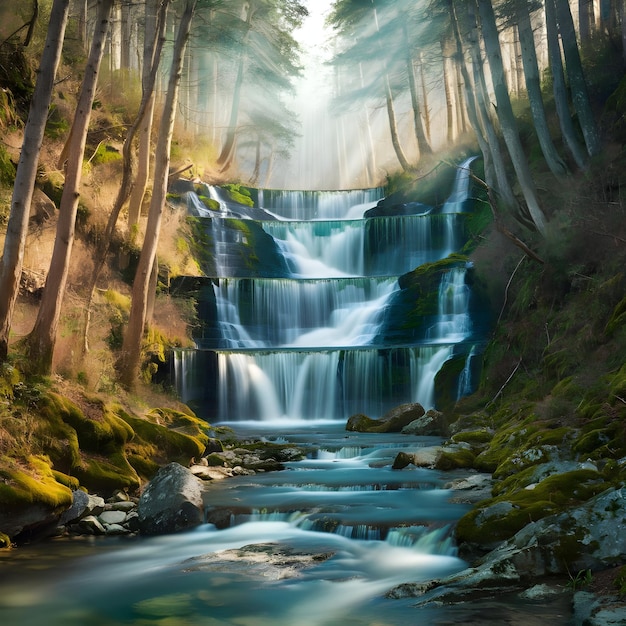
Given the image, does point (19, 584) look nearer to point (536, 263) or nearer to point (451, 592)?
point (451, 592)

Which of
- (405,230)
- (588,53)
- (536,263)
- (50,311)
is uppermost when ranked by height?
(588,53)

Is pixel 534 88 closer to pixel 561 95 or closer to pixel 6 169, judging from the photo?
pixel 561 95

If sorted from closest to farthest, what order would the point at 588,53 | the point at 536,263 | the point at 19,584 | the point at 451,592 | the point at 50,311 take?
the point at 451,592, the point at 19,584, the point at 50,311, the point at 536,263, the point at 588,53

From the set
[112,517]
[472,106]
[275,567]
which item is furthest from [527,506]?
[472,106]

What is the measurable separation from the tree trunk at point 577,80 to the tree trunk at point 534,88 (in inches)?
31.9

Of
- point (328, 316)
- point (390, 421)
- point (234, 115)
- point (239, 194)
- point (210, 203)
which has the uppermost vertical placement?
point (234, 115)

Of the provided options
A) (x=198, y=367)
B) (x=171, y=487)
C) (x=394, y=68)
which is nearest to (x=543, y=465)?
(x=171, y=487)

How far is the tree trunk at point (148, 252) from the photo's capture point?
13672 millimetres

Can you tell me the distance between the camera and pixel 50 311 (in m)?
9.55

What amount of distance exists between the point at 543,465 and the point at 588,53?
16356 mm

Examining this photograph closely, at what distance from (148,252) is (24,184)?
5074 mm

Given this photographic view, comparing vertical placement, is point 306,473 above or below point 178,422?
below

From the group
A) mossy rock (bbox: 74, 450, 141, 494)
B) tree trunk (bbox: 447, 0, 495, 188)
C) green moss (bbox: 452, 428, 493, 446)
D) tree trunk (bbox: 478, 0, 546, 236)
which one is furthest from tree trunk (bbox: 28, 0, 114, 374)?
tree trunk (bbox: 447, 0, 495, 188)

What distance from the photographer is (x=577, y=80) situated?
661 inches
